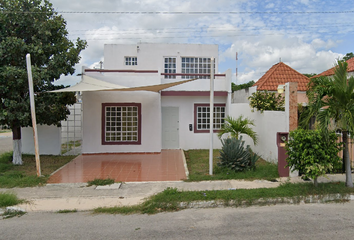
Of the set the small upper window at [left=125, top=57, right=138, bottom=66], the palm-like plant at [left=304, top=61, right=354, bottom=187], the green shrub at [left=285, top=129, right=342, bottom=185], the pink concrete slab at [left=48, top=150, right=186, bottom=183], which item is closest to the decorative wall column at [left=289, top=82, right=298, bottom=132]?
the palm-like plant at [left=304, top=61, right=354, bottom=187]

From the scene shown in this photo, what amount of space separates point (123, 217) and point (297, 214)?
10.9ft

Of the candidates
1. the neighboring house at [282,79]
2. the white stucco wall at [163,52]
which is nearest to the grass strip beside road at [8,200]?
the white stucco wall at [163,52]

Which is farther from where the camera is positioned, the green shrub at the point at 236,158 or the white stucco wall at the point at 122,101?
the white stucco wall at the point at 122,101

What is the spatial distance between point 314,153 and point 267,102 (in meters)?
3.93

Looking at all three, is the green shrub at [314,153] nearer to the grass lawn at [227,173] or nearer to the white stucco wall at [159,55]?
the grass lawn at [227,173]

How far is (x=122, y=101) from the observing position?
11.5m

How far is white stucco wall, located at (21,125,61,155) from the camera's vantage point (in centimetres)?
1090

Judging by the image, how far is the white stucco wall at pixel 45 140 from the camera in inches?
429

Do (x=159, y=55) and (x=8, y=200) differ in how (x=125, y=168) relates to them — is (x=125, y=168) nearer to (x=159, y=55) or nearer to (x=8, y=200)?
(x=8, y=200)

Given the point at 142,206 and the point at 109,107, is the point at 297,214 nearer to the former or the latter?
the point at 142,206

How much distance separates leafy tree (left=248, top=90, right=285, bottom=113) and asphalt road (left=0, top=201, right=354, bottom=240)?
4.46m

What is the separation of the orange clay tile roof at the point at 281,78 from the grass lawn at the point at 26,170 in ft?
35.8

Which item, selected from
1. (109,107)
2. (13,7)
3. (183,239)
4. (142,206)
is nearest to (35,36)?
(13,7)

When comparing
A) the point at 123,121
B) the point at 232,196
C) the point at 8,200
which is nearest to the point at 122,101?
the point at 123,121
